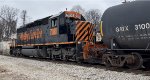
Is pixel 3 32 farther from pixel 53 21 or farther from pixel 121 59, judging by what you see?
pixel 121 59

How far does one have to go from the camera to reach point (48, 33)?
21797mm

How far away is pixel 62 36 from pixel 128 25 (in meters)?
7.38

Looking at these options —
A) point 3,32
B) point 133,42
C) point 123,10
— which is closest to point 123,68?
point 133,42

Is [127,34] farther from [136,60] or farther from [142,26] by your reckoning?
[136,60]

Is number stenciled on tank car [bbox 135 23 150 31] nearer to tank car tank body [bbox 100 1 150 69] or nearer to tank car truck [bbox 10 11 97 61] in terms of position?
tank car tank body [bbox 100 1 150 69]

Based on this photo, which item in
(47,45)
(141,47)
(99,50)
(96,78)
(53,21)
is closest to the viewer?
(96,78)

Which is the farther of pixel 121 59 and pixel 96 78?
pixel 121 59

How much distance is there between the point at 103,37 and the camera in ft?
48.8

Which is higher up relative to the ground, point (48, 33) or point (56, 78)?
point (48, 33)

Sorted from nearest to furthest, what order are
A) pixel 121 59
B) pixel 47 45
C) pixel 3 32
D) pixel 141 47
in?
pixel 141 47 < pixel 121 59 < pixel 47 45 < pixel 3 32

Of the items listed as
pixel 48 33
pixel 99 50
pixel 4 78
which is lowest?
A: pixel 4 78

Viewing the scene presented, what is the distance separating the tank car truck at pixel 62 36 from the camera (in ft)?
60.3

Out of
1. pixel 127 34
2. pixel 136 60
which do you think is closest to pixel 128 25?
pixel 127 34

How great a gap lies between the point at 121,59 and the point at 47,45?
9.47 m
